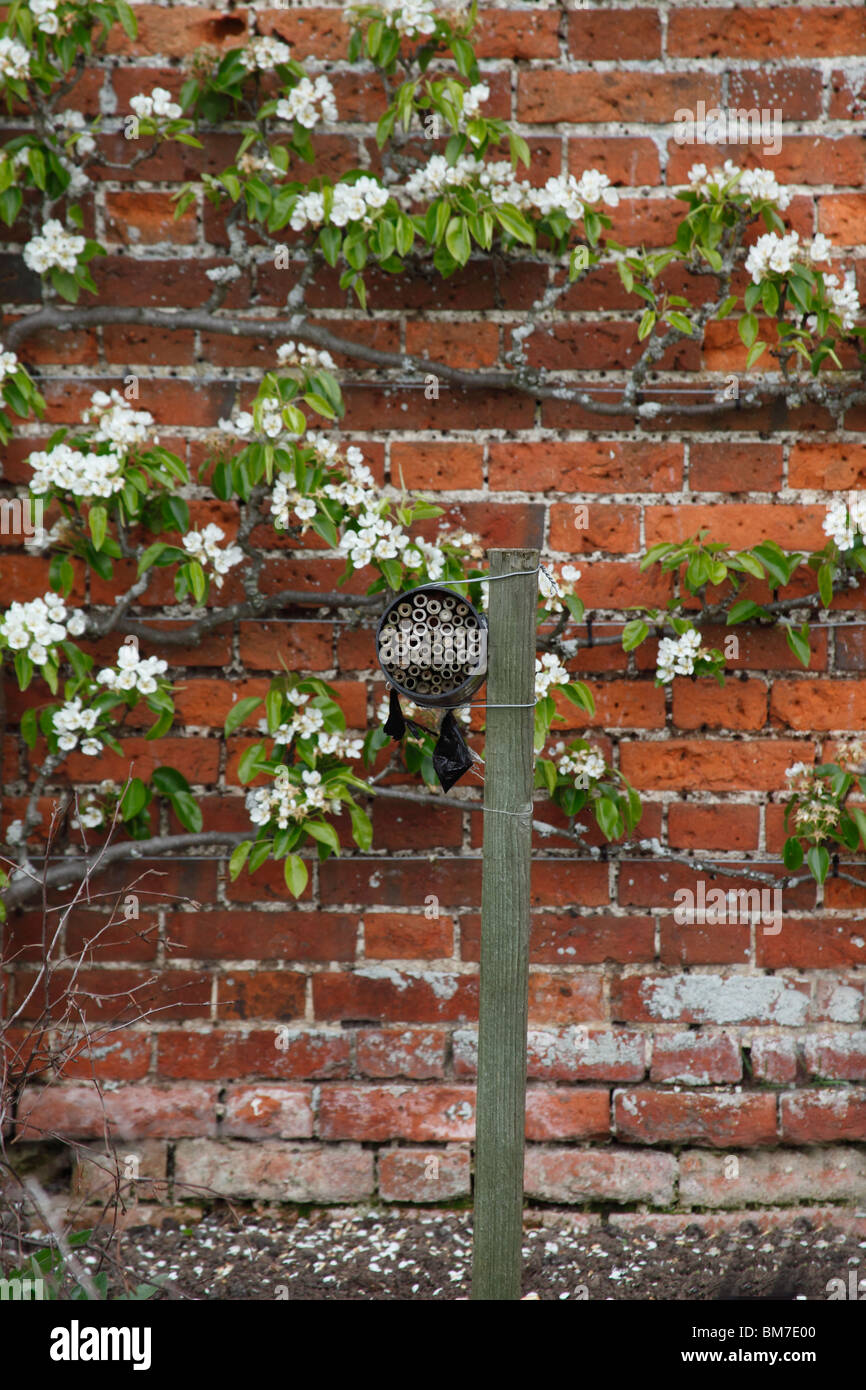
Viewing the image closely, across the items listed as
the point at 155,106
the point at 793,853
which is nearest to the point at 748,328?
the point at 793,853

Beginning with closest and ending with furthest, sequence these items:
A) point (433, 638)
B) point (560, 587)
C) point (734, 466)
A: point (433, 638) < point (560, 587) < point (734, 466)

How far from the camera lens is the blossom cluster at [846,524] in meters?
1.80

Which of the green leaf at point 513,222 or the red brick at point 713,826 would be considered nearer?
the green leaf at point 513,222

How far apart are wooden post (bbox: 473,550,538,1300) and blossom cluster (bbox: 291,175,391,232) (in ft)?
2.50

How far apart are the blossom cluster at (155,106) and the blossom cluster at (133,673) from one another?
34.9 inches

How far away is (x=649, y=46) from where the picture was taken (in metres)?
1.87

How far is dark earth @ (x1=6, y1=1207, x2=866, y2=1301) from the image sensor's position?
5.82 ft

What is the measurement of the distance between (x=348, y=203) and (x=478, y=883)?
1.18 meters

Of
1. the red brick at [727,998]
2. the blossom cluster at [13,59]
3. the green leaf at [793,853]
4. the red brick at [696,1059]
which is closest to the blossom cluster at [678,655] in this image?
the green leaf at [793,853]

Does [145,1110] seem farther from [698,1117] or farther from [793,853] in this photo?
[793,853]

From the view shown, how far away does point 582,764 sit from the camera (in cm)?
191

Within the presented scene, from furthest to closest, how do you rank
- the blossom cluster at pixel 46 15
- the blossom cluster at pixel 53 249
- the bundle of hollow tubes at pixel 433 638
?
the blossom cluster at pixel 53 249, the blossom cluster at pixel 46 15, the bundle of hollow tubes at pixel 433 638

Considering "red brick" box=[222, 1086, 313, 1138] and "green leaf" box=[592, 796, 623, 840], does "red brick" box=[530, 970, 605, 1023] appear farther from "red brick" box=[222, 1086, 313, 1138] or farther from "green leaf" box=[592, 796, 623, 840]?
"red brick" box=[222, 1086, 313, 1138]

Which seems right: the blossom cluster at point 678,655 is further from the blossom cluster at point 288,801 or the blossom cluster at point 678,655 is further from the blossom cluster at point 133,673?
the blossom cluster at point 133,673
